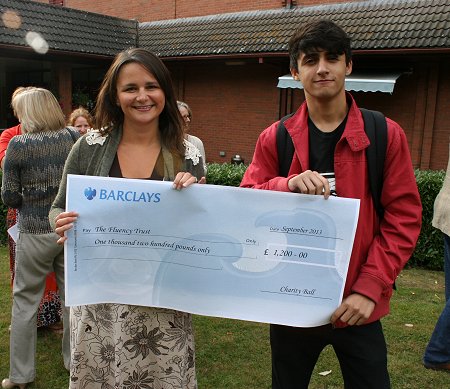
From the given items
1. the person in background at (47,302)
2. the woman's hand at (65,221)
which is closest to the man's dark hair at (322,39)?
the woman's hand at (65,221)

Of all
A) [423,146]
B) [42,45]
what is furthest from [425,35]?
[42,45]

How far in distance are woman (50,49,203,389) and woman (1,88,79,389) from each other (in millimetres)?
1221

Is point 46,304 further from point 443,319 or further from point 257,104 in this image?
point 257,104

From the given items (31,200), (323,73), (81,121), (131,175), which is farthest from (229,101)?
(323,73)

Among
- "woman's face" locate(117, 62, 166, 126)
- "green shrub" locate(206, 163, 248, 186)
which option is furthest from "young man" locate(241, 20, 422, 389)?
"green shrub" locate(206, 163, 248, 186)

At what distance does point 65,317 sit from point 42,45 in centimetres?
1059

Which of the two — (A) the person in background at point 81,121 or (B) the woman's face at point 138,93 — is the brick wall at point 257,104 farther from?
(B) the woman's face at point 138,93

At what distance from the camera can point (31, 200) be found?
3.25 metres

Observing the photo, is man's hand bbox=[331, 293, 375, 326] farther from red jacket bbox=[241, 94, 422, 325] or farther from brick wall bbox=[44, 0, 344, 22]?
brick wall bbox=[44, 0, 344, 22]

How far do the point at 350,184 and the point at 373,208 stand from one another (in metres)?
0.13

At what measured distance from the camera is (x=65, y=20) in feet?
44.2

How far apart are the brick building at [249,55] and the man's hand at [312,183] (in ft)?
29.8

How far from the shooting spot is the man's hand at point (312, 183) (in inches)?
64.2

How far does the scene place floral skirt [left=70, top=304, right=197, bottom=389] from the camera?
6.63 feet
